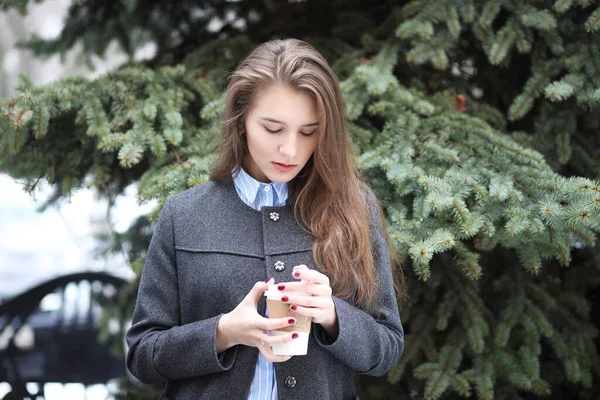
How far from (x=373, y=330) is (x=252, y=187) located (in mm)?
503

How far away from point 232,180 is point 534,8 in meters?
1.57

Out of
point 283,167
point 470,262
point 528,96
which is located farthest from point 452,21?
point 283,167

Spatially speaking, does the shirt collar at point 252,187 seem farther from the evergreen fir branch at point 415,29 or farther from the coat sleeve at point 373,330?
the evergreen fir branch at point 415,29

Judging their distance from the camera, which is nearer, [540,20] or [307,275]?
[307,275]

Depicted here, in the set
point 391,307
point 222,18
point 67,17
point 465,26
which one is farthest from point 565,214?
point 67,17

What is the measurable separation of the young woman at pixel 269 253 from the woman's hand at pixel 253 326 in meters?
0.01

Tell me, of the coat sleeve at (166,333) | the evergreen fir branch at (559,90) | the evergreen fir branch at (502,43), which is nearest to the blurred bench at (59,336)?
the coat sleeve at (166,333)

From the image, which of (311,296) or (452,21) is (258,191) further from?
(452,21)

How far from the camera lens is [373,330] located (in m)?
1.61

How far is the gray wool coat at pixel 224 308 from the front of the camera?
157 cm

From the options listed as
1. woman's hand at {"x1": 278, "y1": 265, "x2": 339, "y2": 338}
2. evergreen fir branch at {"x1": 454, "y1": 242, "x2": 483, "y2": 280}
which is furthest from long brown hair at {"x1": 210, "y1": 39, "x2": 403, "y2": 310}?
evergreen fir branch at {"x1": 454, "y1": 242, "x2": 483, "y2": 280}

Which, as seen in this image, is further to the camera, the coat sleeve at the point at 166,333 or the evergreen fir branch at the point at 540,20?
the evergreen fir branch at the point at 540,20

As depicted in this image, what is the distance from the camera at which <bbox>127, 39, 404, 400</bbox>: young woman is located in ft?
5.19

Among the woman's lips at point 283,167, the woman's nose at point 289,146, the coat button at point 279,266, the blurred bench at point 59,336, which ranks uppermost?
the woman's nose at point 289,146
